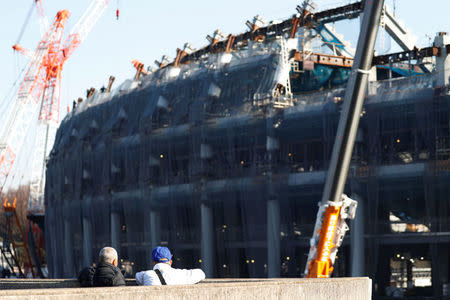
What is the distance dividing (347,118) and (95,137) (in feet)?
154

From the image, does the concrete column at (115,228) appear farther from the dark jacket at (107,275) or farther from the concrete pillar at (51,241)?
the dark jacket at (107,275)

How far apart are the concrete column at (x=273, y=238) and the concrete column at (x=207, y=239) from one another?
5716mm

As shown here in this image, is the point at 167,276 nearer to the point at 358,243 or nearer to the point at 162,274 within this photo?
the point at 162,274

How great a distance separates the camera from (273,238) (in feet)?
174

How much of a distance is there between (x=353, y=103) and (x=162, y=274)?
1753 centimetres

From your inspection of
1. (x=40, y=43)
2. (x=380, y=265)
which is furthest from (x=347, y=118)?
(x=40, y=43)

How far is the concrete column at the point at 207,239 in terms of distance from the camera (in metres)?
57.6

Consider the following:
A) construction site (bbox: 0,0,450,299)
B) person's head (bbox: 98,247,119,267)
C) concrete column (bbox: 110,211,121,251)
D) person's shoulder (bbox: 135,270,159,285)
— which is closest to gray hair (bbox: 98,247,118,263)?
person's head (bbox: 98,247,119,267)

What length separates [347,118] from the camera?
90.8 feet

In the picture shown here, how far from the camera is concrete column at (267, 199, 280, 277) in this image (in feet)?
173

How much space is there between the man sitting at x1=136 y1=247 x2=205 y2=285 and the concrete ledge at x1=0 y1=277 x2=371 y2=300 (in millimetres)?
345

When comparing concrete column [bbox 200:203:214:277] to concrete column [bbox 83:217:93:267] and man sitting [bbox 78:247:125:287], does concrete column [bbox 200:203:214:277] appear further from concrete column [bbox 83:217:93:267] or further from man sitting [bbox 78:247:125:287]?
man sitting [bbox 78:247:125:287]

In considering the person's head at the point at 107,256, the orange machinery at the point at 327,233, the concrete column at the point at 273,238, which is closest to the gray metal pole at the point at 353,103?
the orange machinery at the point at 327,233

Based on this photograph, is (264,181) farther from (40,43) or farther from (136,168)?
(40,43)
